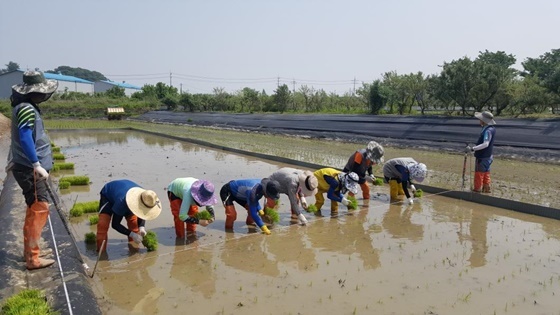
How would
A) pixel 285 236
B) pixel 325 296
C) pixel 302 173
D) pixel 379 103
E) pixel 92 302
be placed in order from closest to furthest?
pixel 92 302
pixel 325 296
pixel 285 236
pixel 302 173
pixel 379 103

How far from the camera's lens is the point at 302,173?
6934mm

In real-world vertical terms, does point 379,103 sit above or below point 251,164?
above

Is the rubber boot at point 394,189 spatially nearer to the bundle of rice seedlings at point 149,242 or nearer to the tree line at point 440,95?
the bundle of rice seedlings at point 149,242

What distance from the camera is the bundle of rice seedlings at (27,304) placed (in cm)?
332

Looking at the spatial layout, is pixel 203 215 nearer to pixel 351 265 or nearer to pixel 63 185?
pixel 351 265

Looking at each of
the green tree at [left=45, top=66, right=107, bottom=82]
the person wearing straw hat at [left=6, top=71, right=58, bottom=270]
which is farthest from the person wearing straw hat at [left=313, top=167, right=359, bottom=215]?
the green tree at [left=45, top=66, right=107, bottom=82]

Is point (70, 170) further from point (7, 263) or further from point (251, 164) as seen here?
point (7, 263)

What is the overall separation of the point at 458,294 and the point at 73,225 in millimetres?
5859

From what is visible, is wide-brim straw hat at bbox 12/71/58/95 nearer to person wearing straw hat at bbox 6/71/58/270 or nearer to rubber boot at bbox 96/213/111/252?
person wearing straw hat at bbox 6/71/58/270

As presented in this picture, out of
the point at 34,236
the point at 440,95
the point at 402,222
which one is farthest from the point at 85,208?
the point at 440,95

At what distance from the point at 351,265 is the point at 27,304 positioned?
11.5ft

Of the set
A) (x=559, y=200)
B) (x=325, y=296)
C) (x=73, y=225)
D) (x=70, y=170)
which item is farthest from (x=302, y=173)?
(x=70, y=170)

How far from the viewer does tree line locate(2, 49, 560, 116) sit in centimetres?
1927

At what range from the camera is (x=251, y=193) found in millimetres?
6445
